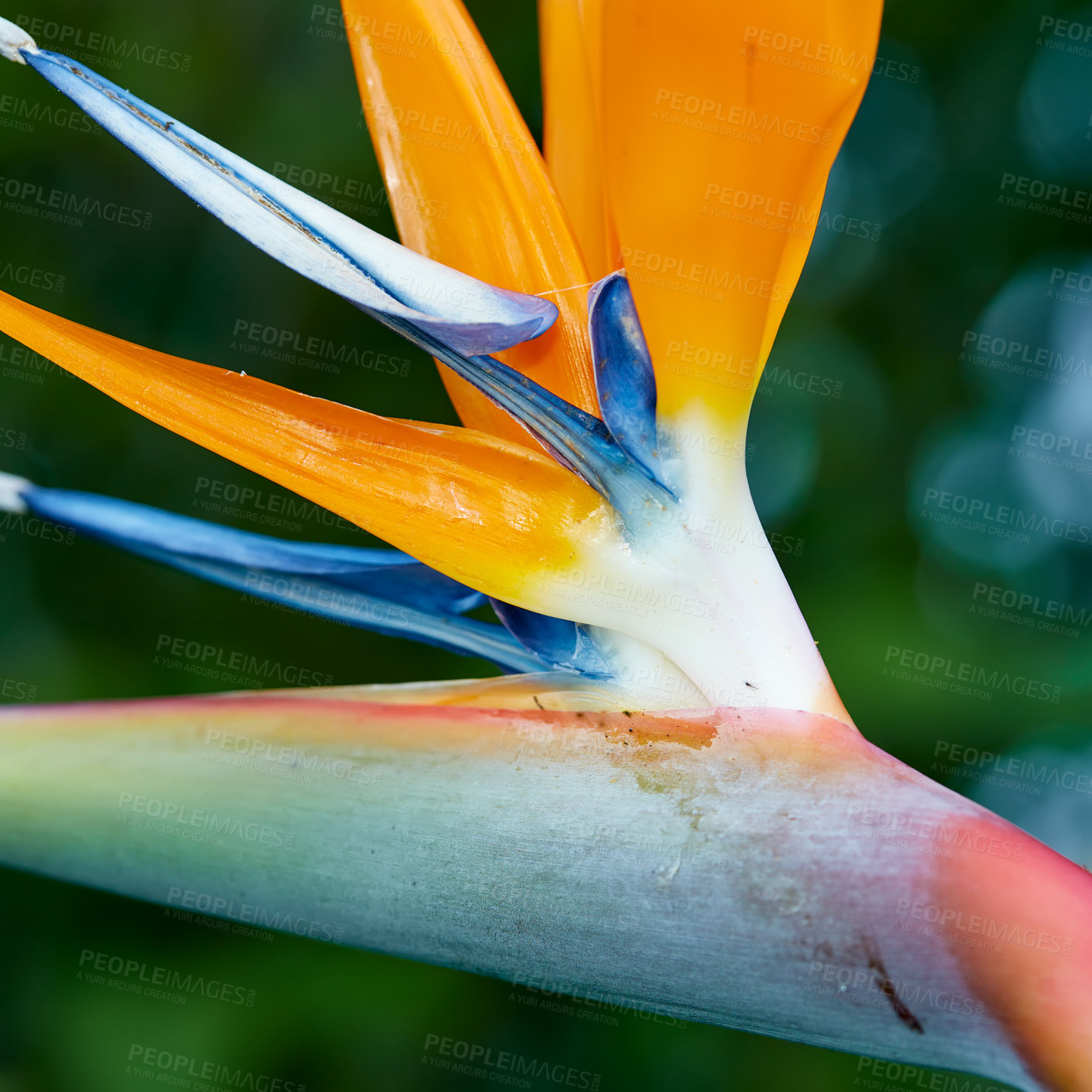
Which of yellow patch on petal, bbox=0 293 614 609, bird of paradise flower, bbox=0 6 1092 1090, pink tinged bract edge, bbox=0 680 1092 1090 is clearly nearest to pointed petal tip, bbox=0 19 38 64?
bird of paradise flower, bbox=0 6 1092 1090

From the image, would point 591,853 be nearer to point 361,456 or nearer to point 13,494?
point 361,456

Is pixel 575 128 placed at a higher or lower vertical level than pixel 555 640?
higher

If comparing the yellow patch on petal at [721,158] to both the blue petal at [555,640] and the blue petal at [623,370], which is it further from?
the blue petal at [555,640]

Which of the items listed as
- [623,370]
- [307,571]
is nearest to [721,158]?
[623,370]

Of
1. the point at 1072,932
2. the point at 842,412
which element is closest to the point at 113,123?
the point at 1072,932

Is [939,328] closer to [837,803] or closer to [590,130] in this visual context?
[590,130]

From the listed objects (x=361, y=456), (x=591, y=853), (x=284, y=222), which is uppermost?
(x=284, y=222)
